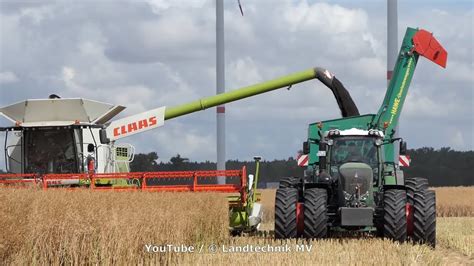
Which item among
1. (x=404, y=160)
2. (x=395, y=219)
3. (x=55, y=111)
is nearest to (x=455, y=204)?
(x=404, y=160)

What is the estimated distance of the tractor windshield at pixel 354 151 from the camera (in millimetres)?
14375

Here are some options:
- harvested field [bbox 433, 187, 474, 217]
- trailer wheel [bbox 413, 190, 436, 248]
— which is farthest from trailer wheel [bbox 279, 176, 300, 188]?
harvested field [bbox 433, 187, 474, 217]

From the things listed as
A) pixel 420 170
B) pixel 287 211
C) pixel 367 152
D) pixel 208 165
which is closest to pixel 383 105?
pixel 367 152

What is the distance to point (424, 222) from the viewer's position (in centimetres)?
1334

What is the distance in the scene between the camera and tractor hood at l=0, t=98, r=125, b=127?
18.2 m

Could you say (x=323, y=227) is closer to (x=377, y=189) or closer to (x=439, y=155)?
(x=377, y=189)

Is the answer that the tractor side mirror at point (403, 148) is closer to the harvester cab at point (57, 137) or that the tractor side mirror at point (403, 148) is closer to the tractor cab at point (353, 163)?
the tractor cab at point (353, 163)

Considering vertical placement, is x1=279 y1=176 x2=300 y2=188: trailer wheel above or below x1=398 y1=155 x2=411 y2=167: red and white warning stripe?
below

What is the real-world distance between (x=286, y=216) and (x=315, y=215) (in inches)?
22.6

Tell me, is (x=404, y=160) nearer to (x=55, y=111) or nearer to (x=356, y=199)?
(x=356, y=199)

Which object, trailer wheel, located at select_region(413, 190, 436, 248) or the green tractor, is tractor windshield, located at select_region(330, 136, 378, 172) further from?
trailer wheel, located at select_region(413, 190, 436, 248)

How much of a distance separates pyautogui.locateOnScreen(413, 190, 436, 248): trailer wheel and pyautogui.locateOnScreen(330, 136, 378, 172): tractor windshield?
1213mm

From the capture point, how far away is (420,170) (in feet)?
204

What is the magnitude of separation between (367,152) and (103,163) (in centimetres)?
655
